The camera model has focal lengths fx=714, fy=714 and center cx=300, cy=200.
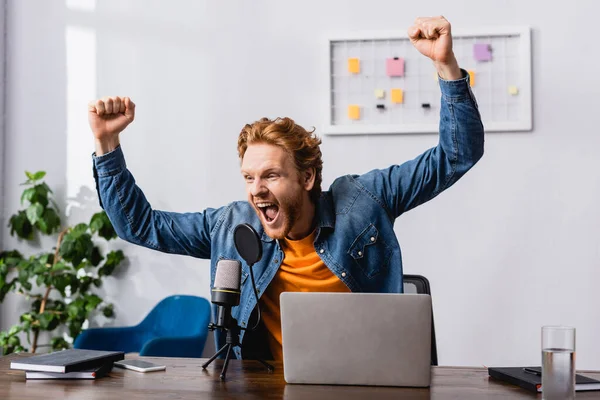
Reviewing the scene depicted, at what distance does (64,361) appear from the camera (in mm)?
1651

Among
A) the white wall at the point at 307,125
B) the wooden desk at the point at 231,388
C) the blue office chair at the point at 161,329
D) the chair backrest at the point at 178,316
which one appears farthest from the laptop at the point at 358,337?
the white wall at the point at 307,125

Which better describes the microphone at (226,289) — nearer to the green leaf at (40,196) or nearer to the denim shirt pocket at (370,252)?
the denim shirt pocket at (370,252)

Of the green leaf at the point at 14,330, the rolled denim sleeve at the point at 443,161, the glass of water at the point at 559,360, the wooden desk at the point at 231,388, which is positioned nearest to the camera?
the glass of water at the point at 559,360

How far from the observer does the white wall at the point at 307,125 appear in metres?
3.30

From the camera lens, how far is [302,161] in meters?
2.18

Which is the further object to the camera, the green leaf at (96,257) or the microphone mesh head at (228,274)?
the green leaf at (96,257)

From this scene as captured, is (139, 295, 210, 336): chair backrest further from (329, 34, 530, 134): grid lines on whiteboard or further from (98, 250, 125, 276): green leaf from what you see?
(329, 34, 530, 134): grid lines on whiteboard

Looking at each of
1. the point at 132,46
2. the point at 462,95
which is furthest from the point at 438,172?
the point at 132,46

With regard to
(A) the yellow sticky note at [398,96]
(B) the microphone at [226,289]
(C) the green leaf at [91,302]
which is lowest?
(C) the green leaf at [91,302]

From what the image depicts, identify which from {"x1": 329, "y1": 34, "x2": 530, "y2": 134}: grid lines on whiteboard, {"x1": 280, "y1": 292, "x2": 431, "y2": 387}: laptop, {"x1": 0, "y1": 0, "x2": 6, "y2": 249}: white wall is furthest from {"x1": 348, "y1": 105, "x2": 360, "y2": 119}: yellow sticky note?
{"x1": 280, "y1": 292, "x2": 431, "y2": 387}: laptop

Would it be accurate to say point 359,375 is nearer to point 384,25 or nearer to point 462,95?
point 462,95

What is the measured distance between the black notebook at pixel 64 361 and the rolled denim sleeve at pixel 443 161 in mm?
940

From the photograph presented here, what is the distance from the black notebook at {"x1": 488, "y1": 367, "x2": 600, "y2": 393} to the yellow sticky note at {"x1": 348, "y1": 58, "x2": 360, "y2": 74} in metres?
2.05

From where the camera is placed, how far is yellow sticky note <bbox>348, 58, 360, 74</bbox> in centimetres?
340
